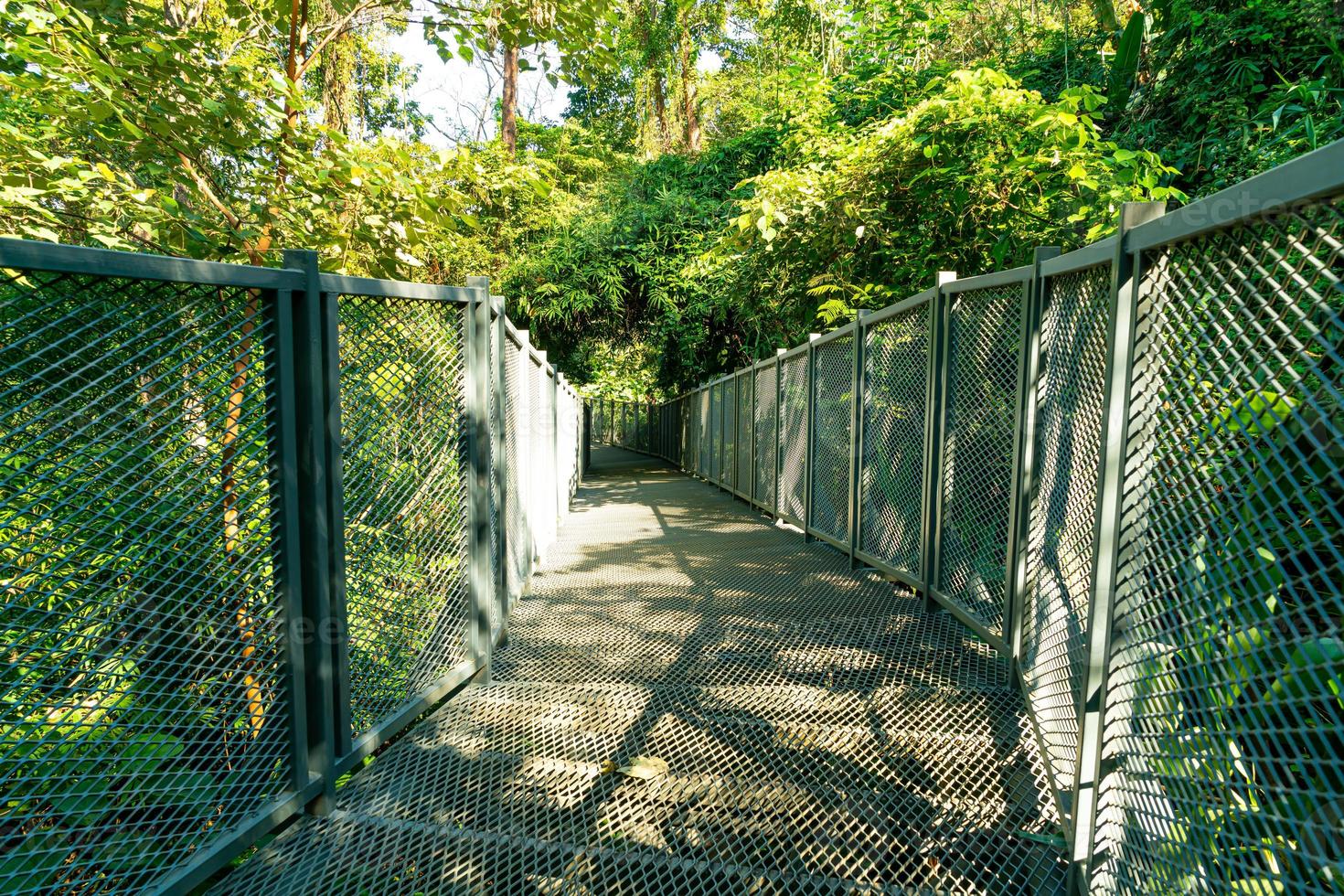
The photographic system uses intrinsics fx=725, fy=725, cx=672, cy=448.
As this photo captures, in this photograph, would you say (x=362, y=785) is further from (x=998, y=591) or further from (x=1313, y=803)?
(x=998, y=591)

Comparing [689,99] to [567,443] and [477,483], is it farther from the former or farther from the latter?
[477,483]

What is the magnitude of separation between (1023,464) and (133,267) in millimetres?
3081

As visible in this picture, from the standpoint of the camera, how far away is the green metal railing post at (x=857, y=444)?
546 centimetres

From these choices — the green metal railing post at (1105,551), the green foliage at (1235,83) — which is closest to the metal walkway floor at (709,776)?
the green metal railing post at (1105,551)

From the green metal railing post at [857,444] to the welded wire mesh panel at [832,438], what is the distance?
177 mm

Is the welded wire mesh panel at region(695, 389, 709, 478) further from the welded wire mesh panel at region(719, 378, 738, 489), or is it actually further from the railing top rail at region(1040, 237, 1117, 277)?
the railing top rail at region(1040, 237, 1117, 277)

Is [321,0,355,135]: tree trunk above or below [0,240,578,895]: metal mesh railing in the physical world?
above

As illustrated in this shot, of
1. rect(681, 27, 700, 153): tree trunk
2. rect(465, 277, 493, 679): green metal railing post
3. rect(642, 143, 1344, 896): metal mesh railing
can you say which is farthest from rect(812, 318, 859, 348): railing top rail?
rect(681, 27, 700, 153): tree trunk

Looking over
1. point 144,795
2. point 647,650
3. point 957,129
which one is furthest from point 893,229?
point 144,795

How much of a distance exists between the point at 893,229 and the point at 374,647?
6.94 meters

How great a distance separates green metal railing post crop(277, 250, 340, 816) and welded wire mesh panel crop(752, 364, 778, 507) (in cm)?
650

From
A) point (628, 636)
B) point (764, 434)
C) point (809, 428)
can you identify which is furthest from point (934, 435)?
point (764, 434)

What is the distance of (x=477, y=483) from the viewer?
331cm

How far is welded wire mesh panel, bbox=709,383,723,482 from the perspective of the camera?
12.5m
